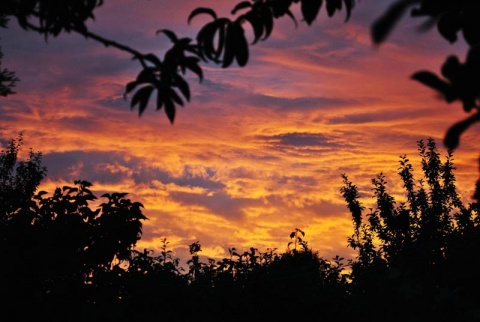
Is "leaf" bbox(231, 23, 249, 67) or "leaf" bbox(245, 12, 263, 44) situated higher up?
"leaf" bbox(245, 12, 263, 44)

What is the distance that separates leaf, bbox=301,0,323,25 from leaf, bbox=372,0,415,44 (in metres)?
1.50

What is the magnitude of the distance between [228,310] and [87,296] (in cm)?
271

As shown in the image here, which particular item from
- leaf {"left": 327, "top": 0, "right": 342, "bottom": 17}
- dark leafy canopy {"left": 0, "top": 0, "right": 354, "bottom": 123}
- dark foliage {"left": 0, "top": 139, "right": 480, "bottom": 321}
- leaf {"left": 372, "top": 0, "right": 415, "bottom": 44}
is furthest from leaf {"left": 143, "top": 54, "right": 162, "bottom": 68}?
dark foliage {"left": 0, "top": 139, "right": 480, "bottom": 321}

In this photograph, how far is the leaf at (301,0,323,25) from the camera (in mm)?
2961

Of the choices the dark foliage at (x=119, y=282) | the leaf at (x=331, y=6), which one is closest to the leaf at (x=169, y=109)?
the leaf at (x=331, y=6)

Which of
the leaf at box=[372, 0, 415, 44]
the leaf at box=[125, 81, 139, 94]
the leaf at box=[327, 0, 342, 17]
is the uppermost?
the leaf at box=[327, 0, 342, 17]

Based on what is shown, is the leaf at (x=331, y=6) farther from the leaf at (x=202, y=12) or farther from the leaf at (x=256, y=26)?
the leaf at (x=202, y=12)

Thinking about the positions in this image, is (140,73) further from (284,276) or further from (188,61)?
(284,276)

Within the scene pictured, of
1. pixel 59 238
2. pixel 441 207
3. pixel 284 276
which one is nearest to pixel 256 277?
pixel 284 276

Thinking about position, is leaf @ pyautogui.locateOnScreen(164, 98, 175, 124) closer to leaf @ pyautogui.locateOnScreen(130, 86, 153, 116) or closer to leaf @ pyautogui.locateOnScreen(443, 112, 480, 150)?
leaf @ pyautogui.locateOnScreen(130, 86, 153, 116)

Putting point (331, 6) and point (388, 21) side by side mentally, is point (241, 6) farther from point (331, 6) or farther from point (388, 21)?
point (388, 21)

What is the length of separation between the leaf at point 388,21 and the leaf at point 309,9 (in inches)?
58.9

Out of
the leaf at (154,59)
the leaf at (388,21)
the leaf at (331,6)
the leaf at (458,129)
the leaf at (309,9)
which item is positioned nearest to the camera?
the leaf at (388,21)

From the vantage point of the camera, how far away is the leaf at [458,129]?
1693 millimetres
